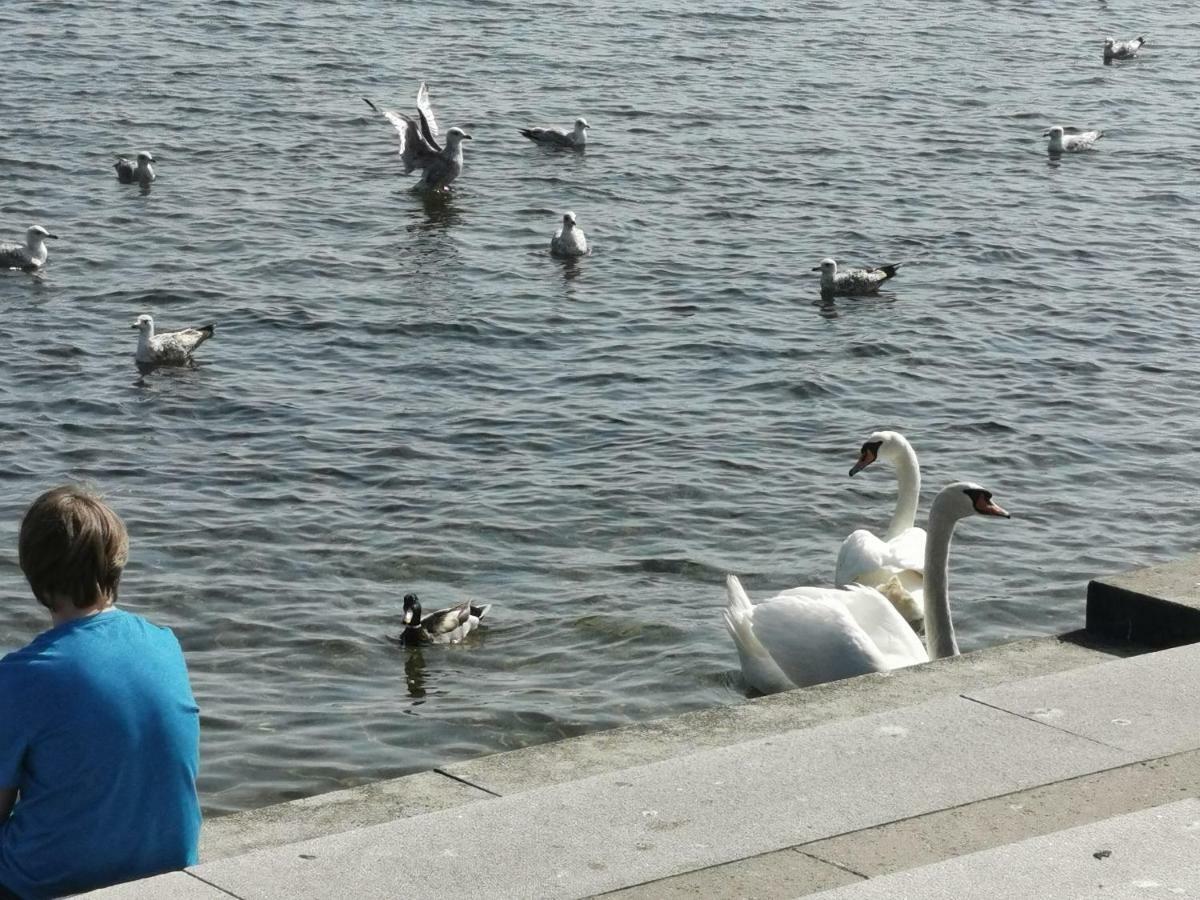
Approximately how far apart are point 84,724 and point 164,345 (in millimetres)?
9976

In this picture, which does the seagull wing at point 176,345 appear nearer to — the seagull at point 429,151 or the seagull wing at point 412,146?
the seagull at point 429,151

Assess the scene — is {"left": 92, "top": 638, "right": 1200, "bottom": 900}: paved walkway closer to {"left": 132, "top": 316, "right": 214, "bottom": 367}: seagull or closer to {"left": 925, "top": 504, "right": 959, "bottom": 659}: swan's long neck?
{"left": 925, "top": 504, "right": 959, "bottom": 659}: swan's long neck

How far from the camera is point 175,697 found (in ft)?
15.3

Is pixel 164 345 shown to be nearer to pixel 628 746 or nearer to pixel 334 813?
pixel 628 746

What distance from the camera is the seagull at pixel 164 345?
1426cm

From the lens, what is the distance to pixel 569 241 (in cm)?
1806

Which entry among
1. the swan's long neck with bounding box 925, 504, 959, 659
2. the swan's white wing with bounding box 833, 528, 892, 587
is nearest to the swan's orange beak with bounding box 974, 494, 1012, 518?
the swan's long neck with bounding box 925, 504, 959, 659

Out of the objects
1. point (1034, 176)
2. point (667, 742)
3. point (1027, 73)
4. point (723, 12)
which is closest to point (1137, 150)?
point (1034, 176)

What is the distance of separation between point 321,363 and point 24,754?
10283 millimetres

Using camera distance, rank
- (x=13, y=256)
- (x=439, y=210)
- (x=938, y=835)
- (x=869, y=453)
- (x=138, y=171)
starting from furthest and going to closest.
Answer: (x=439, y=210) < (x=138, y=171) < (x=13, y=256) < (x=869, y=453) < (x=938, y=835)

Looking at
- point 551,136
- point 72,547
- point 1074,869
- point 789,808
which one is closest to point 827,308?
point 551,136

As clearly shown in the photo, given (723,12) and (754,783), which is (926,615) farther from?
(723,12)

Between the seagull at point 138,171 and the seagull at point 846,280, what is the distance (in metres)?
7.58

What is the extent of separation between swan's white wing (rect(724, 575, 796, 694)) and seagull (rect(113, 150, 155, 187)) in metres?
12.9
